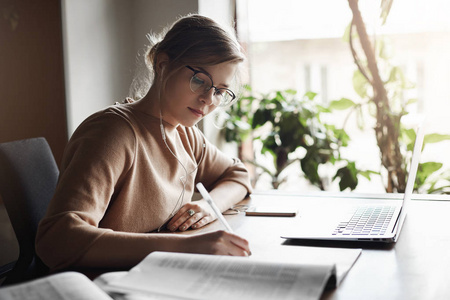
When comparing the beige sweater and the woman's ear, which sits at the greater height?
the woman's ear

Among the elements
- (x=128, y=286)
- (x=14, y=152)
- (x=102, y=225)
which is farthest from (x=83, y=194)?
(x=14, y=152)

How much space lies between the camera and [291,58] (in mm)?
3398

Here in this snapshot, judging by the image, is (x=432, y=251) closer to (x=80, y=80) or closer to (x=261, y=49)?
(x=80, y=80)

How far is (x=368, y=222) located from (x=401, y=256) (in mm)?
242

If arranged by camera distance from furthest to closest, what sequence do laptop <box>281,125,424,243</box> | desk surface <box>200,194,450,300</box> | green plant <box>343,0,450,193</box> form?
1. green plant <box>343,0,450,193</box>
2. laptop <box>281,125,424,243</box>
3. desk surface <box>200,194,450,300</box>

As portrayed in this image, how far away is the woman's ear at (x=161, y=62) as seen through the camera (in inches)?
58.9

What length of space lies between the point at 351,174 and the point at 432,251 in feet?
5.14

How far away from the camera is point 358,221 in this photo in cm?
143

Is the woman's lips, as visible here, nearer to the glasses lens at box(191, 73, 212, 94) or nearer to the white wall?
the glasses lens at box(191, 73, 212, 94)

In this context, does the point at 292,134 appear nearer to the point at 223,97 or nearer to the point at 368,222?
the point at 223,97

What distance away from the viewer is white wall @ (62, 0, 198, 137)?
2422mm

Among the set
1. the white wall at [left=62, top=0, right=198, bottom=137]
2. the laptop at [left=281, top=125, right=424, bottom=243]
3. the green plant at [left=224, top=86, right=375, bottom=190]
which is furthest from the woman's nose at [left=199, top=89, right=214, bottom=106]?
the green plant at [left=224, top=86, right=375, bottom=190]

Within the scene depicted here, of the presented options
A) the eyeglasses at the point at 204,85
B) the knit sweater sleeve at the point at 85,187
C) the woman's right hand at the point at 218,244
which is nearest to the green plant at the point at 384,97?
the eyeglasses at the point at 204,85

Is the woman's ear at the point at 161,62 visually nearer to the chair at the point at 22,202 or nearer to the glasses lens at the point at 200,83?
the glasses lens at the point at 200,83
